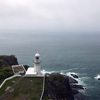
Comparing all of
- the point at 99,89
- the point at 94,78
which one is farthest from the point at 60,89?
the point at 94,78

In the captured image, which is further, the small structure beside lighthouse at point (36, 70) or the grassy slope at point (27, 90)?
the small structure beside lighthouse at point (36, 70)

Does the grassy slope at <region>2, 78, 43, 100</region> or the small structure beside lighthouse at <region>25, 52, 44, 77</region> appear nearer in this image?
the grassy slope at <region>2, 78, 43, 100</region>

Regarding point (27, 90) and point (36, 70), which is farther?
point (36, 70)

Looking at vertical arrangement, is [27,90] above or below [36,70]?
below

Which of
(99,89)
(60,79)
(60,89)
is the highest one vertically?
(60,79)

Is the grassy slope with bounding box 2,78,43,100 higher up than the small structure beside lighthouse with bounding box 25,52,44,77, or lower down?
lower down

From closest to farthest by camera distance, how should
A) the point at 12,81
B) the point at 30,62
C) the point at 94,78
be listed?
the point at 12,81, the point at 94,78, the point at 30,62

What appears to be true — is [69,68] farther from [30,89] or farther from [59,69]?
[30,89]

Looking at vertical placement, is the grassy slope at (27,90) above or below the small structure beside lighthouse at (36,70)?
below
